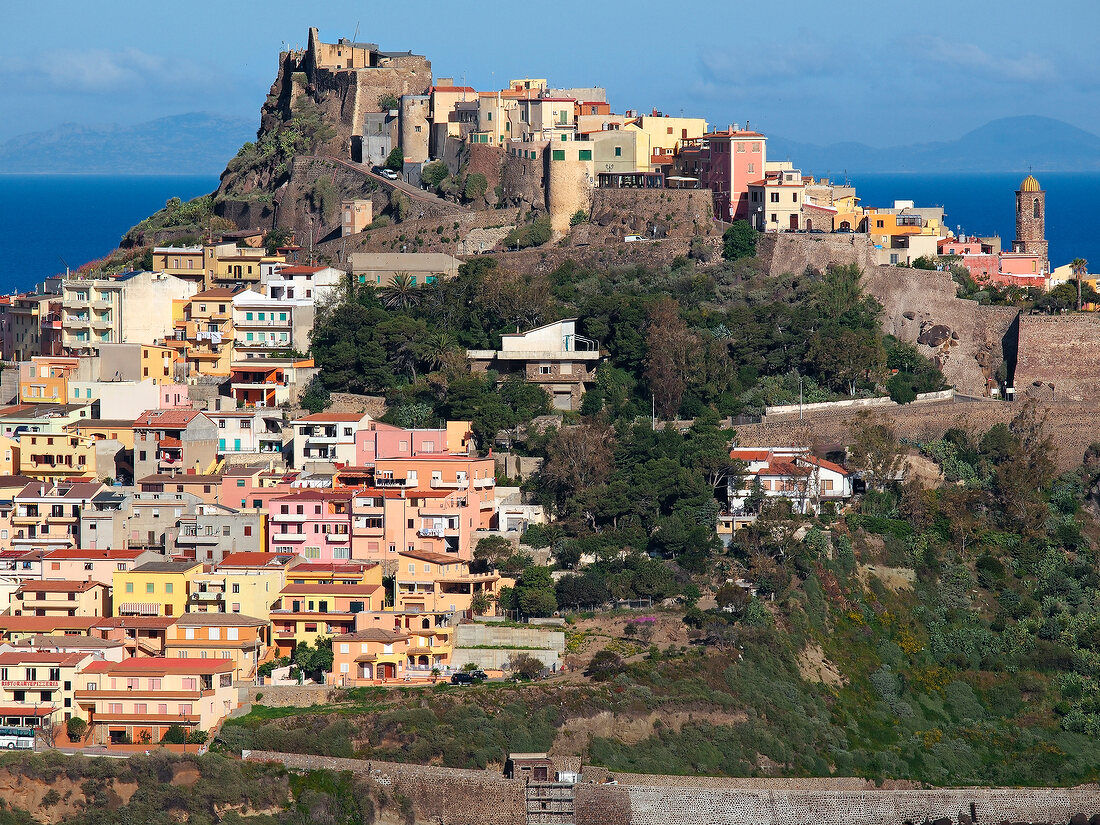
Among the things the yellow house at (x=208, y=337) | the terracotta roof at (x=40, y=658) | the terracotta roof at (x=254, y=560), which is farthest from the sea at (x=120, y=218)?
the terracotta roof at (x=40, y=658)

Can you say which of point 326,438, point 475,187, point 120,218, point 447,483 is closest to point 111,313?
point 326,438

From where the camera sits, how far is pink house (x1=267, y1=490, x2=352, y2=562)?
46.3 m

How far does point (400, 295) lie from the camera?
55500 millimetres

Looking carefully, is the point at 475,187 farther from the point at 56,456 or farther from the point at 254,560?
the point at 254,560

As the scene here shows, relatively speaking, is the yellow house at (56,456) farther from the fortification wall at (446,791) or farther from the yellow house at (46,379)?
the fortification wall at (446,791)

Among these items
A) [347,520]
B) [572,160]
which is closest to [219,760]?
[347,520]

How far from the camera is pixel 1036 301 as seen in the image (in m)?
55.8

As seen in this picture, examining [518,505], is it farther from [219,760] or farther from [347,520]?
[219,760]

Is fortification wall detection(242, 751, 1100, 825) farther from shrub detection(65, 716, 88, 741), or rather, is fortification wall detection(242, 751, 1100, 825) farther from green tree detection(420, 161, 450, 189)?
green tree detection(420, 161, 450, 189)

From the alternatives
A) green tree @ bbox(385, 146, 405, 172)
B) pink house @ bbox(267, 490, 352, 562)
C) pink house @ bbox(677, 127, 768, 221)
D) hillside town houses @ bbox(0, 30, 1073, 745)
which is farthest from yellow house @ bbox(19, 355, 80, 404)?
pink house @ bbox(677, 127, 768, 221)

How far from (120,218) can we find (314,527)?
90474mm

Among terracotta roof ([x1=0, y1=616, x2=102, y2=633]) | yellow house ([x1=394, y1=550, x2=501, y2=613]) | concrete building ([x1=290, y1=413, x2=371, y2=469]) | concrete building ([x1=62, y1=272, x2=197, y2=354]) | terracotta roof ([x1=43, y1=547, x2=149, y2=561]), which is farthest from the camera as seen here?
concrete building ([x1=62, y1=272, x2=197, y2=354])

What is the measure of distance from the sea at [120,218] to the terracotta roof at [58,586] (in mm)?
24151

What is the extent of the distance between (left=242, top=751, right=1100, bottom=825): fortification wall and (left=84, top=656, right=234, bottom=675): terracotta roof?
2317 mm
